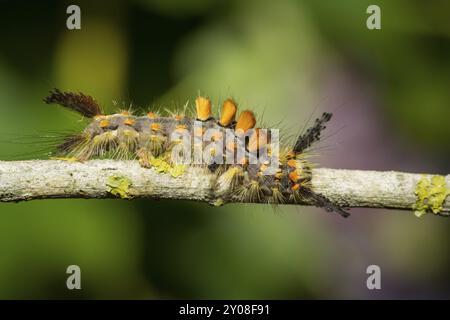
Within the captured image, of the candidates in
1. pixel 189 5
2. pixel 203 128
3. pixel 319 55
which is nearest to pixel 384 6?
pixel 319 55

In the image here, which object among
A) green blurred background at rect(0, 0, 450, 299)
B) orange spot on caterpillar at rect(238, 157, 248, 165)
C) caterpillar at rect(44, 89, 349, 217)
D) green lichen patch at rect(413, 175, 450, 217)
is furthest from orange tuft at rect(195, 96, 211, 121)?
green lichen patch at rect(413, 175, 450, 217)

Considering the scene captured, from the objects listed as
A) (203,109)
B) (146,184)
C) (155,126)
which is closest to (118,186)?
(146,184)

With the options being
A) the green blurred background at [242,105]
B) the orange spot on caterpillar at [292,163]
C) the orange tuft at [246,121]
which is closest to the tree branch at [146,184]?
the orange spot on caterpillar at [292,163]

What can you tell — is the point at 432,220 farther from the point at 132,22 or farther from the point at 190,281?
the point at 132,22

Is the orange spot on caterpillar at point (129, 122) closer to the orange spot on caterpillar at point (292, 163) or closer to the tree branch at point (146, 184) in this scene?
the tree branch at point (146, 184)

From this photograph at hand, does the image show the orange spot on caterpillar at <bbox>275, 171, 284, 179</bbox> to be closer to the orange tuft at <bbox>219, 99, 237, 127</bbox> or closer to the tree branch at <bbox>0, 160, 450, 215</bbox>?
the tree branch at <bbox>0, 160, 450, 215</bbox>
